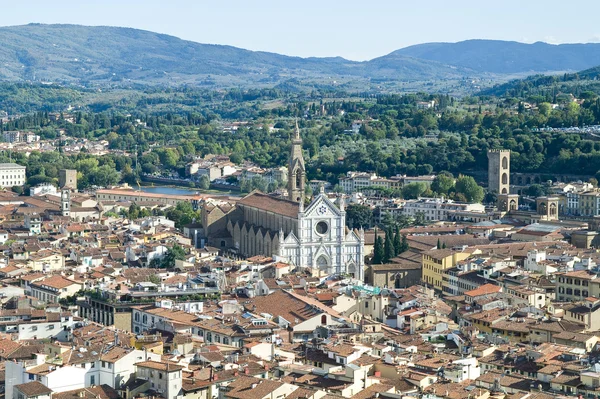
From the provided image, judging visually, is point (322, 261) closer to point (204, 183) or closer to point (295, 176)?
point (295, 176)

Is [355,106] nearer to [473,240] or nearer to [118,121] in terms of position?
[118,121]

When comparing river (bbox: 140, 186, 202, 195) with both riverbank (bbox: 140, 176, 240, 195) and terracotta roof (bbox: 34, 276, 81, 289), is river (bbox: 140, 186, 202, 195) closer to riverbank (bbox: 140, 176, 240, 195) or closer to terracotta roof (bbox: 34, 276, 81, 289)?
riverbank (bbox: 140, 176, 240, 195)

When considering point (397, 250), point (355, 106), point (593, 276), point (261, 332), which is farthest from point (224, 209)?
point (355, 106)

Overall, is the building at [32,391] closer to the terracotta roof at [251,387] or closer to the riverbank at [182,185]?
the terracotta roof at [251,387]

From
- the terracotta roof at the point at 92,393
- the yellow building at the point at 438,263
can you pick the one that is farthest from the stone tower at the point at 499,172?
the terracotta roof at the point at 92,393

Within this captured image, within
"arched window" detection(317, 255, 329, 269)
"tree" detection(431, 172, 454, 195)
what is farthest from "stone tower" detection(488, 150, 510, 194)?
"arched window" detection(317, 255, 329, 269)

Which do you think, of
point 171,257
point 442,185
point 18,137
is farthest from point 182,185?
point 171,257
